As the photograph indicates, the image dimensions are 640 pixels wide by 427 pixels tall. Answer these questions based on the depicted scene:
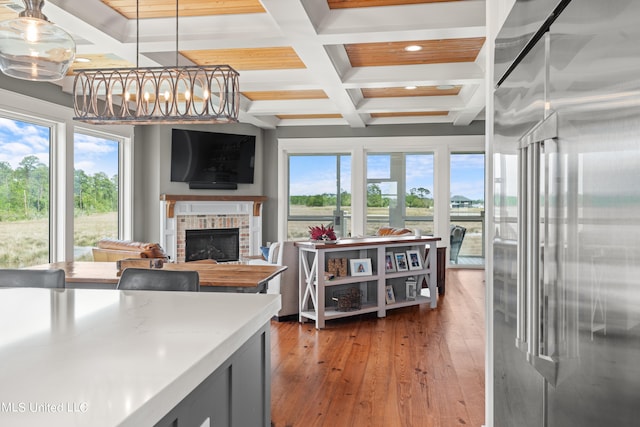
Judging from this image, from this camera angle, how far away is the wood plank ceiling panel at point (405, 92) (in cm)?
636

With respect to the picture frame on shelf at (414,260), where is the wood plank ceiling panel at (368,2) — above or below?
above

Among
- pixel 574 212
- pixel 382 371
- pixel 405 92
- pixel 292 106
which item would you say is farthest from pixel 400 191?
pixel 574 212

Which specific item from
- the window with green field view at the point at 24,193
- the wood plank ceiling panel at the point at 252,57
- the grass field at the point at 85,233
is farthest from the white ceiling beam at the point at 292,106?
the window with green field view at the point at 24,193

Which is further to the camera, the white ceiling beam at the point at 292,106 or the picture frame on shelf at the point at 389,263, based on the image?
the white ceiling beam at the point at 292,106

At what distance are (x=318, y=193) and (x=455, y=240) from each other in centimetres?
263

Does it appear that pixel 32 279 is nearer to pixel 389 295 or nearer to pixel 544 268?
pixel 544 268

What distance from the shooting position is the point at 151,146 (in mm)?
7613

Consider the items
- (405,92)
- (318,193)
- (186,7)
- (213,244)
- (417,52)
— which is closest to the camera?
(186,7)

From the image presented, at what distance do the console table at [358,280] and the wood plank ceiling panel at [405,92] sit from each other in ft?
6.97

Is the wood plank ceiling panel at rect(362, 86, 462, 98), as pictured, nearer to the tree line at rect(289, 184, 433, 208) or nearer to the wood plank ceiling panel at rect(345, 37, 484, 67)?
the wood plank ceiling panel at rect(345, 37, 484, 67)

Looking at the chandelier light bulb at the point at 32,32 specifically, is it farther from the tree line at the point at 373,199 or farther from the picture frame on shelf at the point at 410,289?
the tree line at the point at 373,199

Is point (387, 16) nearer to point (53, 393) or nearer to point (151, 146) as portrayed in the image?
point (53, 393)

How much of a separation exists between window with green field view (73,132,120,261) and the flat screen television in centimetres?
97

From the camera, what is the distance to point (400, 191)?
881 centimetres
